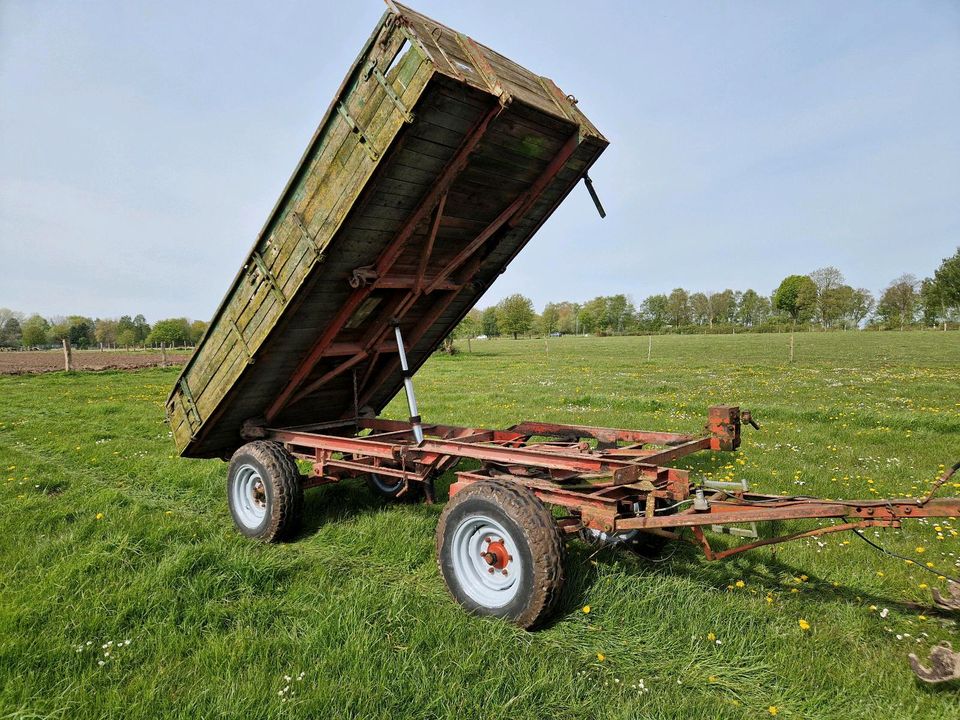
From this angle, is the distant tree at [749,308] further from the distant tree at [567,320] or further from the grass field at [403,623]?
the grass field at [403,623]

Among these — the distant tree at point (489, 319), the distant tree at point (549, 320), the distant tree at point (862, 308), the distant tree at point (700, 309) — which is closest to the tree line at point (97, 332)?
the distant tree at point (489, 319)

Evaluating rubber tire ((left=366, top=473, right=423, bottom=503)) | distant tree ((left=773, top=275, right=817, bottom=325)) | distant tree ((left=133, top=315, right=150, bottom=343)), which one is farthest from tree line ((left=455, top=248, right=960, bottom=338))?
distant tree ((left=133, top=315, right=150, bottom=343))

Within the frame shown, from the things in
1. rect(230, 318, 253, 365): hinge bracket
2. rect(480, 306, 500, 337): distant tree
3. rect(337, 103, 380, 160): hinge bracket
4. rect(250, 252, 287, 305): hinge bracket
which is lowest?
rect(230, 318, 253, 365): hinge bracket

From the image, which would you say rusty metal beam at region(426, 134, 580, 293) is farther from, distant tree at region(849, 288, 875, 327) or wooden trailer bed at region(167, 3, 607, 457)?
distant tree at region(849, 288, 875, 327)

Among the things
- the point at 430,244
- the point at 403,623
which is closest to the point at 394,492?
the point at 403,623

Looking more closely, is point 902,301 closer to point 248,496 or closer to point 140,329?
point 248,496

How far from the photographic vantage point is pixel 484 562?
3.84 meters

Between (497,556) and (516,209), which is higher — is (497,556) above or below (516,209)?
below

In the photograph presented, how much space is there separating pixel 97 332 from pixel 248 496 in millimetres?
133795

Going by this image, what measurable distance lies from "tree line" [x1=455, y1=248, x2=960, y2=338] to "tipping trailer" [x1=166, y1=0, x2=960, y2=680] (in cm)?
4936

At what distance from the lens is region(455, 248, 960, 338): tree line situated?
62.0m

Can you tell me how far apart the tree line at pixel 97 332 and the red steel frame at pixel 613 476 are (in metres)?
99.6

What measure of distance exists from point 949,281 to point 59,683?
71.9 metres

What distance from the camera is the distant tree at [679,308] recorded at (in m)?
113
